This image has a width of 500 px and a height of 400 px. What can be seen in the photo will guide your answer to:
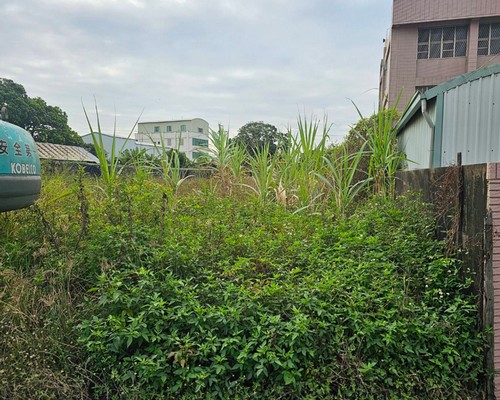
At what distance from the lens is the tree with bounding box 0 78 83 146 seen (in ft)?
109

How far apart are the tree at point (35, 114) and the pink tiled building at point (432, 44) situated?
29486mm

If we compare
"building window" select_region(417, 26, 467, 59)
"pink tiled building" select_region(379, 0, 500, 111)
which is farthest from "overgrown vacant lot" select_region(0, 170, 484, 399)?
"building window" select_region(417, 26, 467, 59)

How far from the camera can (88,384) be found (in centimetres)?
203

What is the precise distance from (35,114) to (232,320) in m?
39.5

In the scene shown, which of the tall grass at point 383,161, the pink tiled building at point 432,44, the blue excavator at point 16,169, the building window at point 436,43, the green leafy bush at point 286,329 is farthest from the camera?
the building window at point 436,43

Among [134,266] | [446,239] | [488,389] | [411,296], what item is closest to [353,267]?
[411,296]

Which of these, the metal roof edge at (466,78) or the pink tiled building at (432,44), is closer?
the metal roof edge at (466,78)

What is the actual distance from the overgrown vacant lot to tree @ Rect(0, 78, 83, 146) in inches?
1377

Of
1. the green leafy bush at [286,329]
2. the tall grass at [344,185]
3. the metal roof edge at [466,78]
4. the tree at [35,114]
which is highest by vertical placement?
the tree at [35,114]

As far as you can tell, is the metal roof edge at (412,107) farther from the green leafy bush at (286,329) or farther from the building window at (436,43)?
the building window at (436,43)

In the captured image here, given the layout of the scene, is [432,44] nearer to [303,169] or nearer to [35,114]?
[303,169]

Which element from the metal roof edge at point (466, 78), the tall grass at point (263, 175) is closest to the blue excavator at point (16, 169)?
the tall grass at point (263, 175)

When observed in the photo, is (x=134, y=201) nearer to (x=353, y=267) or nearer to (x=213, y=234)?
(x=213, y=234)

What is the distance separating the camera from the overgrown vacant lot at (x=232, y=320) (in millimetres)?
1942
